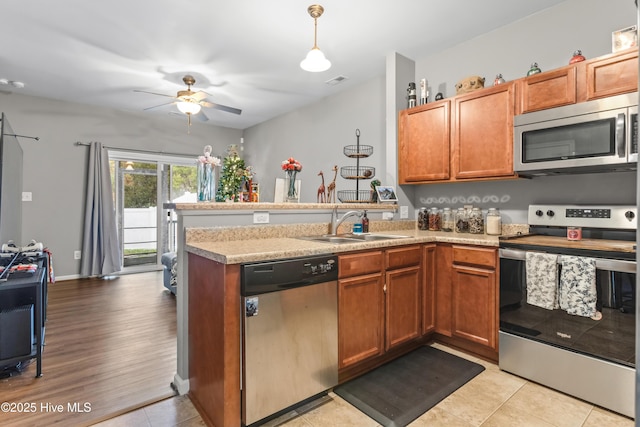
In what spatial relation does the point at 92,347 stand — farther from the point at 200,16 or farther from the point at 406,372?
the point at 200,16

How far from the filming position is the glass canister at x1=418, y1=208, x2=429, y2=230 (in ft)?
10.8

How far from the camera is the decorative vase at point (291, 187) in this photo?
2.75m

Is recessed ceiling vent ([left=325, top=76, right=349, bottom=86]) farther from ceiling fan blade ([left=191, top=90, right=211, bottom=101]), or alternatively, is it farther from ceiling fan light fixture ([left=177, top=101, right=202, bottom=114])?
ceiling fan light fixture ([left=177, top=101, right=202, bottom=114])

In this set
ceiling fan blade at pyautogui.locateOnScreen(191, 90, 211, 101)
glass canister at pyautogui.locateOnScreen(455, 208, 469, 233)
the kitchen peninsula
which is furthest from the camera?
ceiling fan blade at pyautogui.locateOnScreen(191, 90, 211, 101)

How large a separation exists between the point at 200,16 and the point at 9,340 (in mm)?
2773

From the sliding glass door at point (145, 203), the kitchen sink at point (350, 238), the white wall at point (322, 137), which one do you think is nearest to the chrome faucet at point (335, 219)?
the kitchen sink at point (350, 238)

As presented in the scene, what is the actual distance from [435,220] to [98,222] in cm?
506

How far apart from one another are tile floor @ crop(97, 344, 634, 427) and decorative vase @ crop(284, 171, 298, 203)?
4.97 feet

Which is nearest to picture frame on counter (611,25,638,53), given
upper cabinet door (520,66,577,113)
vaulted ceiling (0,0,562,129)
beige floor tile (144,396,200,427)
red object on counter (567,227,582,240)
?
upper cabinet door (520,66,577,113)

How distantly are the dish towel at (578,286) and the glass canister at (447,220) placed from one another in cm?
126

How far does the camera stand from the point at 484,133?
2697mm

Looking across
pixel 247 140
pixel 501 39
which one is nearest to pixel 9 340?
pixel 501 39

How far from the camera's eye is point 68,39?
310 cm

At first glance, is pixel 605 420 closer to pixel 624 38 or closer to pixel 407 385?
pixel 407 385
